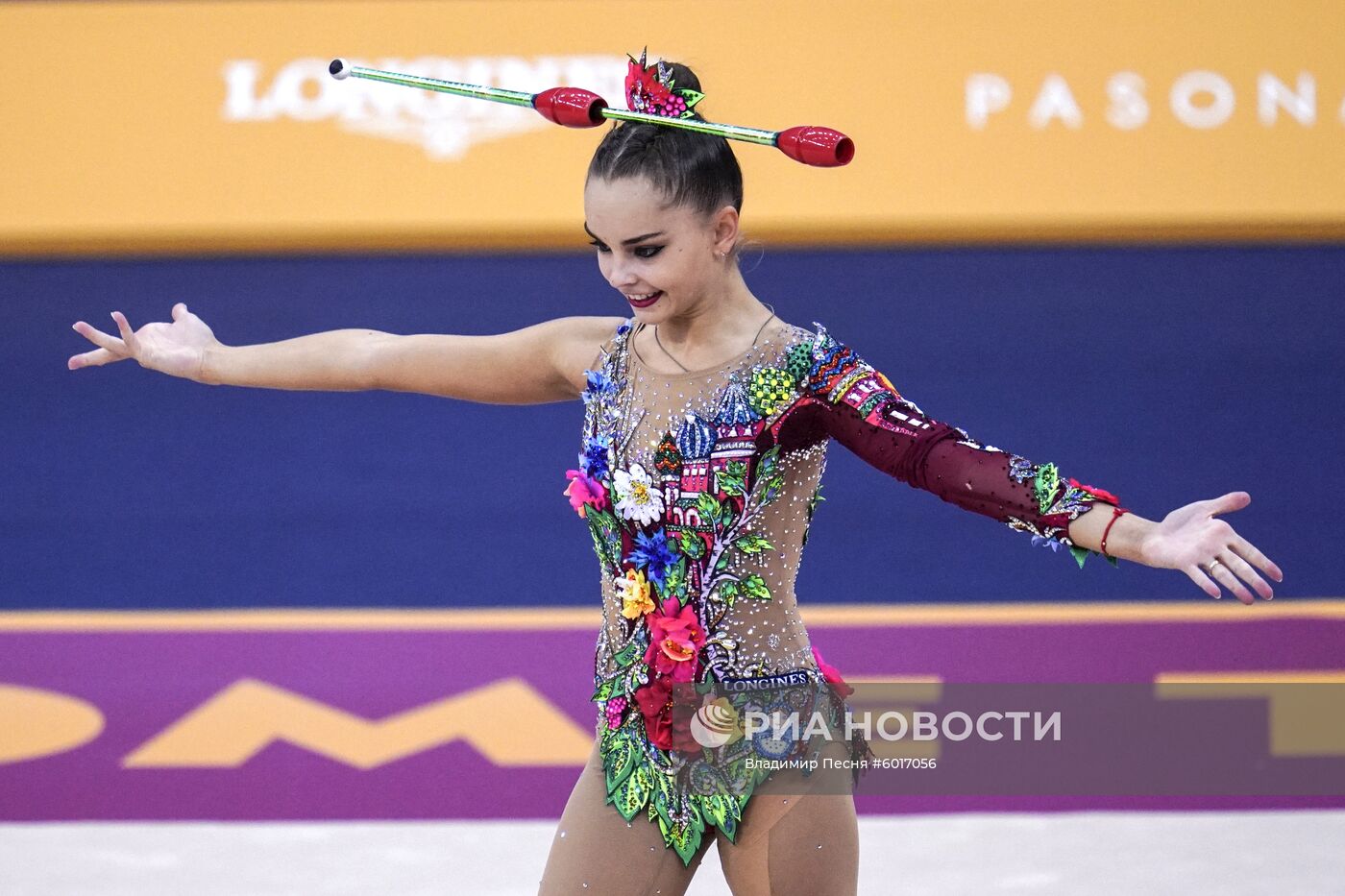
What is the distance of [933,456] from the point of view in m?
1.87

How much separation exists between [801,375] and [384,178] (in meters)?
2.62

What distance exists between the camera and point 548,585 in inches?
181

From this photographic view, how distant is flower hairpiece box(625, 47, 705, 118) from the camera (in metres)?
2.00

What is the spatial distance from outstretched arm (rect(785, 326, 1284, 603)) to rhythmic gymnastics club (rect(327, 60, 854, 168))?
24 cm

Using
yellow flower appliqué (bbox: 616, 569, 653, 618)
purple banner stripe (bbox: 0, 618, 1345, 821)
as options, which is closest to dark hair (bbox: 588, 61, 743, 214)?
yellow flower appliqué (bbox: 616, 569, 653, 618)

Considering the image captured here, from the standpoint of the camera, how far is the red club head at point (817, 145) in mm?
1920

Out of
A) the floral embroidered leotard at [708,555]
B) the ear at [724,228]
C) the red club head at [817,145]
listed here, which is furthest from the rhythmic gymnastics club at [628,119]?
the floral embroidered leotard at [708,555]

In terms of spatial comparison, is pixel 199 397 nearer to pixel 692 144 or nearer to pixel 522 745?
pixel 522 745

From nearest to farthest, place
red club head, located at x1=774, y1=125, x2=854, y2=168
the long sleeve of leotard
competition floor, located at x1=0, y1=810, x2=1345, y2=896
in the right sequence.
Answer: the long sleeve of leotard
red club head, located at x1=774, y1=125, x2=854, y2=168
competition floor, located at x1=0, y1=810, x2=1345, y2=896

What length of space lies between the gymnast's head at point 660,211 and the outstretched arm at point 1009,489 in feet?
0.62

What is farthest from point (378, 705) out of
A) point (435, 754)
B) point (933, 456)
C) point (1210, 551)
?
point (1210, 551)

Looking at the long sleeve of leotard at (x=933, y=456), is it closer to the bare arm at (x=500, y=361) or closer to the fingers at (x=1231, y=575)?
the fingers at (x=1231, y=575)

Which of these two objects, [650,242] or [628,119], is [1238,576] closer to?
[650,242]

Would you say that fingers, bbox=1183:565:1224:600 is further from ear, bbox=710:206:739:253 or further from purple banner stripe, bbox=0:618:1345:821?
purple banner stripe, bbox=0:618:1345:821
